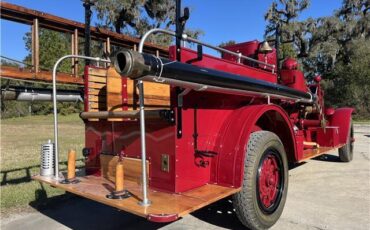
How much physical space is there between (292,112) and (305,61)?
27.9 meters

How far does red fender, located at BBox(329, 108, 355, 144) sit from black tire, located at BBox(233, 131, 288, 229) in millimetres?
3878

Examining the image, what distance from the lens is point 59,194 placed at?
5457 mm

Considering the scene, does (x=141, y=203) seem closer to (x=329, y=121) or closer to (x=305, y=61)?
(x=329, y=121)

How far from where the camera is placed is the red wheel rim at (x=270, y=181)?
3.84 metres

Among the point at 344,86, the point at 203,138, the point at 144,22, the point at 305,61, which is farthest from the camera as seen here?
the point at 305,61

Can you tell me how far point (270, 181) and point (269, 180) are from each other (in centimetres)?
3

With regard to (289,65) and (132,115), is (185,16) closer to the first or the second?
(132,115)

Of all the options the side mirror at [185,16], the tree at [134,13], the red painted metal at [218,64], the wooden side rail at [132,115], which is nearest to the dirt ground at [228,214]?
the wooden side rail at [132,115]

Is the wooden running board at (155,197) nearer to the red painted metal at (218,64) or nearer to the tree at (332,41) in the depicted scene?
the red painted metal at (218,64)

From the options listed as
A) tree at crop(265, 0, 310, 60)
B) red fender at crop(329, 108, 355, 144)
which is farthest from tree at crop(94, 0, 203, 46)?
red fender at crop(329, 108, 355, 144)

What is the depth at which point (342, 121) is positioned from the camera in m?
7.68

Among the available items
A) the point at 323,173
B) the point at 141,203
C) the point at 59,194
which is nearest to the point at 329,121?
the point at 323,173

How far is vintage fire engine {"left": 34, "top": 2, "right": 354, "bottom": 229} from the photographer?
2.89 metres

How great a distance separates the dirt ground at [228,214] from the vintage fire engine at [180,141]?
45 cm
